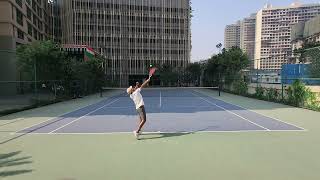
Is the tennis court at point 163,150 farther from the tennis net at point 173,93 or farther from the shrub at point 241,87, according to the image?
the tennis net at point 173,93

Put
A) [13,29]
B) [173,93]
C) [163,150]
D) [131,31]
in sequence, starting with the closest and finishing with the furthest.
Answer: [163,150], [173,93], [13,29], [131,31]

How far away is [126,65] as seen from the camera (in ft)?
354

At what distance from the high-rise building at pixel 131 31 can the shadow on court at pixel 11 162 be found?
3737 inches

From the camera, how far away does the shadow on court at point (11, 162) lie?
734 cm

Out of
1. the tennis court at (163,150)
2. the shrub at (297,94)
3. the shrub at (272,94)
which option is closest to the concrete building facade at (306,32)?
the shrub at (272,94)

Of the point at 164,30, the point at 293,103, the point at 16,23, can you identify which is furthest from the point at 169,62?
the point at 293,103

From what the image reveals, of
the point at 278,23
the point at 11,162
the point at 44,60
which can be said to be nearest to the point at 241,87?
the point at 44,60

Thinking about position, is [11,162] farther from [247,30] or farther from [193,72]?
[247,30]

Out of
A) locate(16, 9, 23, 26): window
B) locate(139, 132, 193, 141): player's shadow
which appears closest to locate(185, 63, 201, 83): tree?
locate(16, 9, 23, 26): window

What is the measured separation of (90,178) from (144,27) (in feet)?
347

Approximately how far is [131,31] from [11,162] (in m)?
103

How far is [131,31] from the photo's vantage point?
109125 millimetres

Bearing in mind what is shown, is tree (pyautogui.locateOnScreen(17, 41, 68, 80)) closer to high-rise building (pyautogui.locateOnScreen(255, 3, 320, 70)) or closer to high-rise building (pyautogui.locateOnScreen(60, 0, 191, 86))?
high-rise building (pyautogui.locateOnScreen(60, 0, 191, 86))

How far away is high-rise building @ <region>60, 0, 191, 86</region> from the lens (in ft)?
347
